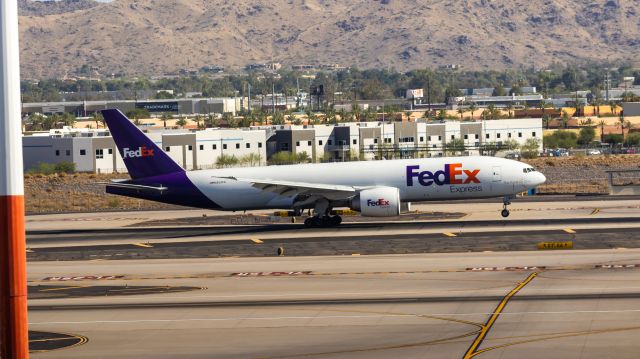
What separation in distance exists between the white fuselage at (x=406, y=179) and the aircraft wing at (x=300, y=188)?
1.83 ft

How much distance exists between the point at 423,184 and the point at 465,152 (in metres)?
69.0

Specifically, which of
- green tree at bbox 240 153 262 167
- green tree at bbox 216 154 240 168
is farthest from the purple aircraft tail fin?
green tree at bbox 240 153 262 167

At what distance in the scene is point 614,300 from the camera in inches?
1323

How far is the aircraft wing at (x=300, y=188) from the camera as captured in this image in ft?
192

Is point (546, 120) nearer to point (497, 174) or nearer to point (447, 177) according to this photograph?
point (497, 174)

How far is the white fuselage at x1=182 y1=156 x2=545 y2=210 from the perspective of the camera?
5894cm

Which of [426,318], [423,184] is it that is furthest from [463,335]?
[423,184]

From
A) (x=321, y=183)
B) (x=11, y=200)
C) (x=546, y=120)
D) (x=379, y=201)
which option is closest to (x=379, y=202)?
(x=379, y=201)

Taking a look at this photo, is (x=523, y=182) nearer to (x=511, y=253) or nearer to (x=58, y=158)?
(x=511, y=253)

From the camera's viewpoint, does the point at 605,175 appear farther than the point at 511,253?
Yes

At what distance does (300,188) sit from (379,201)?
14.4 feet

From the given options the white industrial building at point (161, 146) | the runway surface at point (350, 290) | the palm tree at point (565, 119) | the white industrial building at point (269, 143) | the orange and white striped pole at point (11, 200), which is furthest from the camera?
the palm tree at point (565, 119)

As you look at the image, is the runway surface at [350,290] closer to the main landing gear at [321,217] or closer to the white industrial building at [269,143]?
the main landing gear at [321,217]

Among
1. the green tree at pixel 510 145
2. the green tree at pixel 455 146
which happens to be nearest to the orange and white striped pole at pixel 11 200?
the green tree at pixel 455 146
